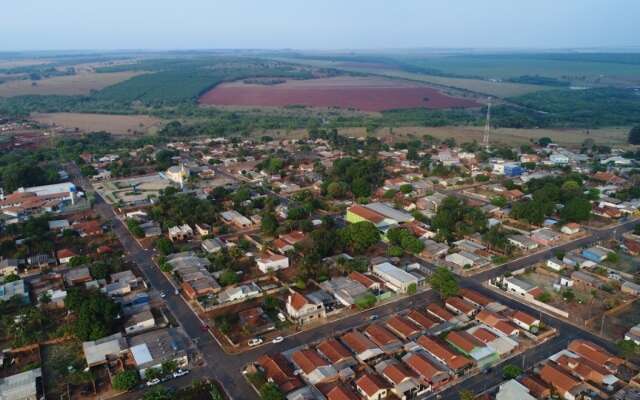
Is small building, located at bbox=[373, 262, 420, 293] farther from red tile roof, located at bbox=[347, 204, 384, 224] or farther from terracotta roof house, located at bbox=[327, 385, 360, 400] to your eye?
terracotta roof house, located at bbox=[327, 385, 360, 400]

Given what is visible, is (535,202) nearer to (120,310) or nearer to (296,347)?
(296,347)

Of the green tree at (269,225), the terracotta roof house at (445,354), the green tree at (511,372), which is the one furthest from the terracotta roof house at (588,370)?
the green tree at (269,225)

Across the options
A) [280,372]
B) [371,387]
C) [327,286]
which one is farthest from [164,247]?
[371,387]

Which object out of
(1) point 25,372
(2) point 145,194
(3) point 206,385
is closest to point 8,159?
(2) point 145,194

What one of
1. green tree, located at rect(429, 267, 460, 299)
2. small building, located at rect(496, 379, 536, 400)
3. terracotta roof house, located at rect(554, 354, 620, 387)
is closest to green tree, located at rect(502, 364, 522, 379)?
small building, located at rect(496, 379, 536, 400)

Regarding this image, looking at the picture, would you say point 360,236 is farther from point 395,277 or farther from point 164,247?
point 164,247
